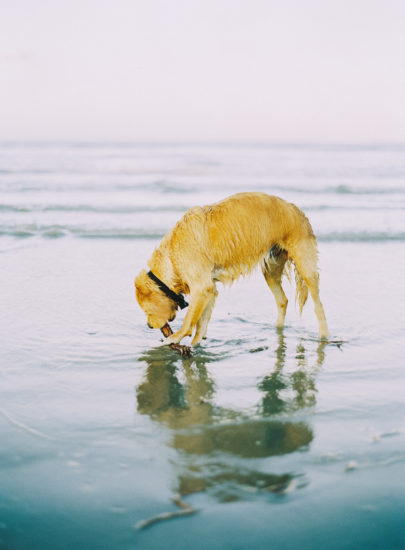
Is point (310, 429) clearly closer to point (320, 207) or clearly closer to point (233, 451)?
point (233, 451)

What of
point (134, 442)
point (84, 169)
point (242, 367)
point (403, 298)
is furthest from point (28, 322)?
point (84, 169)

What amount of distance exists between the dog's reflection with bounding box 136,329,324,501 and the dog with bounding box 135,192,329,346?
1.39 ft

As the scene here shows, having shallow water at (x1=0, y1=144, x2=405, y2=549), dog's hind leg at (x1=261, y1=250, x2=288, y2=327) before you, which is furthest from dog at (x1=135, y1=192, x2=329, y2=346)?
shallow water at (x1=0, y1=144, x2=405, y2=549)

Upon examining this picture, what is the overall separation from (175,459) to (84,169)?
22511 millimetres

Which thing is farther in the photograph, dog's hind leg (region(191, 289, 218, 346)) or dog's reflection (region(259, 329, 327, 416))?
dog's hind leg (region(191, 289, 218, 346))

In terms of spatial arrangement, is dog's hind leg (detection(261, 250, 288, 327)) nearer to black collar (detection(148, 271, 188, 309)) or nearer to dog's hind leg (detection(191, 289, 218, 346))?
dog's hind leg (detection(191, 289, 218, 346))

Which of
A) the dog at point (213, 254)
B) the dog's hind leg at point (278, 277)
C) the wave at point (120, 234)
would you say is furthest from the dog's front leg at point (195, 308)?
the wave at point (120, 234)

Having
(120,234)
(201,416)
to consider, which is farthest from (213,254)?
(120,234)

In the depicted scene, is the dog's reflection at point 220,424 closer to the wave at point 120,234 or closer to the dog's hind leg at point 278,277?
the dog's hind leg at point 278,277

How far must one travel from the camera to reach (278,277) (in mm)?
6176

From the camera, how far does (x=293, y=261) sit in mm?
5750

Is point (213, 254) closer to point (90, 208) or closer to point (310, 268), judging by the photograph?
point (310, 268)

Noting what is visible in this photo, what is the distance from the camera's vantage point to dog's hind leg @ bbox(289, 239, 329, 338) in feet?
18.6

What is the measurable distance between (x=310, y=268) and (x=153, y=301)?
1.56 meters
